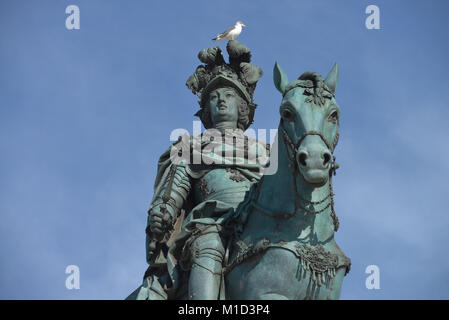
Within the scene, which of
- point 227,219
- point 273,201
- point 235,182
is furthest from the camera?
point 235,182

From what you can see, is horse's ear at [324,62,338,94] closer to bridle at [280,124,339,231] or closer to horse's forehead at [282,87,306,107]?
horse's forehead at [282,87,306,107]

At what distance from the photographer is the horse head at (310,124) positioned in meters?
11.4

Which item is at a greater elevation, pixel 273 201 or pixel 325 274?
pixel 273 201

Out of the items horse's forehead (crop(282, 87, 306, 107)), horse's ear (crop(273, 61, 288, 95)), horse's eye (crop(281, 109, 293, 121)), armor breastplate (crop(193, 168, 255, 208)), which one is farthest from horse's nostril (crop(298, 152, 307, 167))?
armor breastplate (crop(193, 168, 255, 208))

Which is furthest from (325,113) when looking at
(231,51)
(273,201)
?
(231,51)

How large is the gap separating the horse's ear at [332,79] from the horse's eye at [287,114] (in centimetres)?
93

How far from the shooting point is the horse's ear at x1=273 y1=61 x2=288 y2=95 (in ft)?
41.4

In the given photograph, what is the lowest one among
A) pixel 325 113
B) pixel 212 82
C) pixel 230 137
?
pixel 325 113

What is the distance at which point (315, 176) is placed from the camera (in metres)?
11.3

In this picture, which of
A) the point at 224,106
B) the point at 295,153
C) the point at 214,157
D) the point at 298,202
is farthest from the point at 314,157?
the point at 224,106

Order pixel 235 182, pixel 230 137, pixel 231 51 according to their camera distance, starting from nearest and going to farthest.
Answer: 1. pixel 235 182
2. pixel 230 137
3. pixel 231 51
